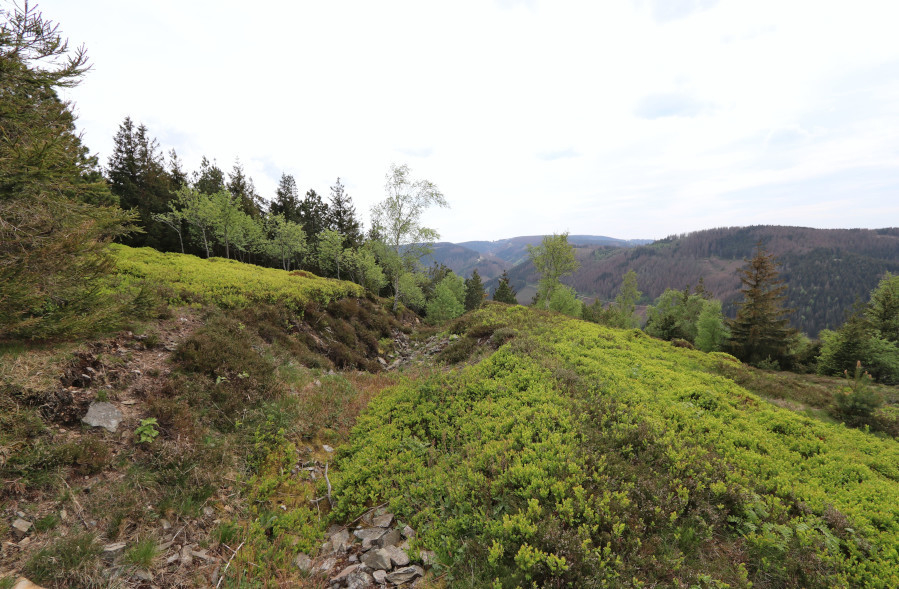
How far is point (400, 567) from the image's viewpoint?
4770 millimetres

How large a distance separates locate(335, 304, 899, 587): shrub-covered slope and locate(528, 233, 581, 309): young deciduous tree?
32691 mm

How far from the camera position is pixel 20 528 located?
4113 mm


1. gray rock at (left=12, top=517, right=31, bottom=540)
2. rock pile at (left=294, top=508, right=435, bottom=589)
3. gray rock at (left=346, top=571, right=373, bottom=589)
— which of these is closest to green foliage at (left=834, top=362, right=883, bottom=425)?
rock pile at (left=294, top=508, right=435, bottom=589)

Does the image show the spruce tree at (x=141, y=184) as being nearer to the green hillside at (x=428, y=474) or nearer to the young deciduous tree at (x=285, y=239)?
the young deciduous tree at (x=285, y=239)

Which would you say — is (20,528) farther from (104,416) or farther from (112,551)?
(104,416)

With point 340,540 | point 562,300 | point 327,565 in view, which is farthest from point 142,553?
point 562,300

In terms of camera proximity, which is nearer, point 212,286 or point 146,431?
Result: point 146,431

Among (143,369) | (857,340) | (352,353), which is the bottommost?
(857,340)

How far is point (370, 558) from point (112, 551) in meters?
3.48

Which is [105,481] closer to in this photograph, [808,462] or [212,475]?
[212,475]

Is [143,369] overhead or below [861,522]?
overhead

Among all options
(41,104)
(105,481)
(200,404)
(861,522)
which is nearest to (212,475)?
(105,481)

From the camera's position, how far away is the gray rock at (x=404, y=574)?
4539mm

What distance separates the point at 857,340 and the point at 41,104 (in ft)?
125
